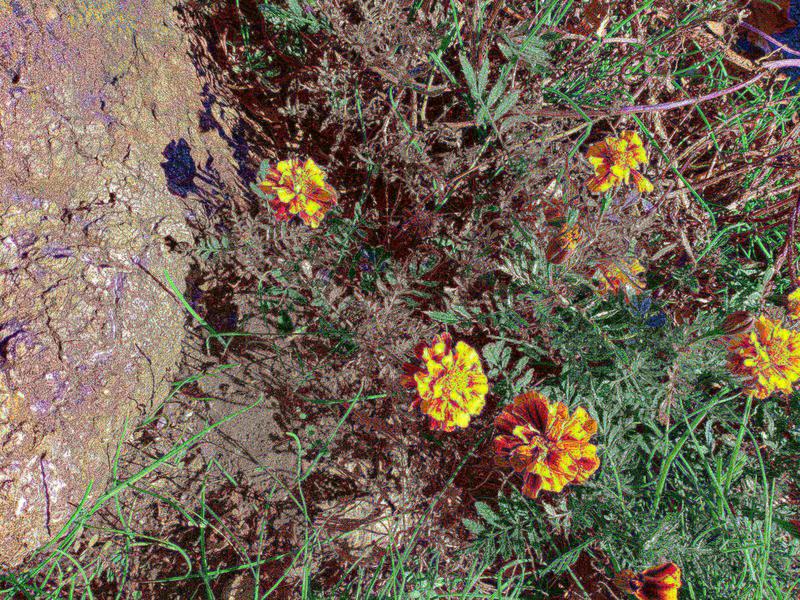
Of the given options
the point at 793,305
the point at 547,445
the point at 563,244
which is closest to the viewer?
the point at 547,445

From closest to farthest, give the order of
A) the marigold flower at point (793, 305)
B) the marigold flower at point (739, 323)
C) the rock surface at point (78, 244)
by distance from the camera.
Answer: the rock surface at point (78, 244), the marigold flower at point (739, 323), the marigold flower at point (793, 305)

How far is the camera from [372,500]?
176cm

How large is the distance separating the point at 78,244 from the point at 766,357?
6.75 ft

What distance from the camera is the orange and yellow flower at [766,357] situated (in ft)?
5.02

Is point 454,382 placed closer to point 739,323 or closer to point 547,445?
point 547,445

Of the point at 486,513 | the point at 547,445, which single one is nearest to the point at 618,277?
the point at 547,445

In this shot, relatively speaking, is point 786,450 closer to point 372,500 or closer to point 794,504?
point 794,504

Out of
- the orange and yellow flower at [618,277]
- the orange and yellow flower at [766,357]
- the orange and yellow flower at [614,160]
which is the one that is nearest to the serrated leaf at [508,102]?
the orange and yellow flower at [614,160]

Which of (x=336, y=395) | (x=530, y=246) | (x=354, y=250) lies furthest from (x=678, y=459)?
(x=354, y=250)

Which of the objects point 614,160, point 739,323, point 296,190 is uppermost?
point 614,160

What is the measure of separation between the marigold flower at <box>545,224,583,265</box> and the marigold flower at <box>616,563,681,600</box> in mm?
898

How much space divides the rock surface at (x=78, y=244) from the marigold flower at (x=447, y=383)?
82 cm

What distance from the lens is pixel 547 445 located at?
1345mm

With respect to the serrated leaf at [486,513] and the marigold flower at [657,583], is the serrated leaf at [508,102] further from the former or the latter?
the marigold flower at [657,583]
